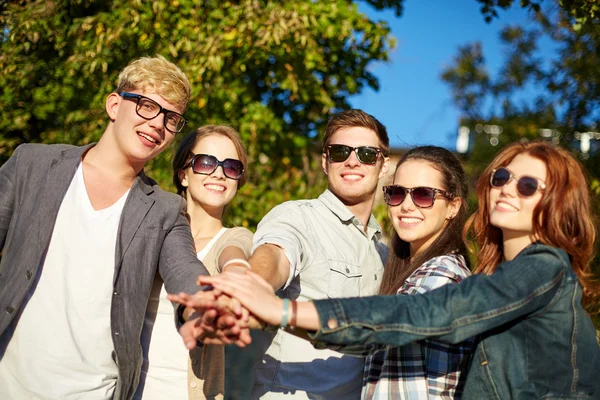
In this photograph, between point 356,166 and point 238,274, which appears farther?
point 356,166

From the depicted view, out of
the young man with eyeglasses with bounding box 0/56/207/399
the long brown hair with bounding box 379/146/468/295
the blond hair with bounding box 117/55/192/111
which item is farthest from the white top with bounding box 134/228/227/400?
the long brown hair with bounding box 379/146/468/295

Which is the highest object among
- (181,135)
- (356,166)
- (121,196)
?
(181,135)

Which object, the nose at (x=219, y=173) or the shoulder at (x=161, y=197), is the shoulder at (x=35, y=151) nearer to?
the shoulder at (x=161, y=197)

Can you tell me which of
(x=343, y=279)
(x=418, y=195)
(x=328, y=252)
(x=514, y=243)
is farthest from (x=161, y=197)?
(x=514, y=243)

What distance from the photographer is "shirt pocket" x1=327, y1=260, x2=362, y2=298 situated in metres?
3.11

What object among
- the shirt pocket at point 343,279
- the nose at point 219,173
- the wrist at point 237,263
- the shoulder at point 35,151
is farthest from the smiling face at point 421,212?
the shoulder at point 35,151

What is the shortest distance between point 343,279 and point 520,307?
1.10m

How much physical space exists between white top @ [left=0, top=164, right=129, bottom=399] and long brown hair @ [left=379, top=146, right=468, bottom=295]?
124 cm

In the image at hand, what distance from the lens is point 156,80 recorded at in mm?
3010

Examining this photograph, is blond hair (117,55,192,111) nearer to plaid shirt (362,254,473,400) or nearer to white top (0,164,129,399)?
white top (0,164,129,399)

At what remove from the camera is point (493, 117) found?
556 inches

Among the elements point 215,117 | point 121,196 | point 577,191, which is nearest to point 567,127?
point 215,117

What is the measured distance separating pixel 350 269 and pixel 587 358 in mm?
1204

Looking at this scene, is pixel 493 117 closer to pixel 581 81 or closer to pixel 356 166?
pixel 581 81
